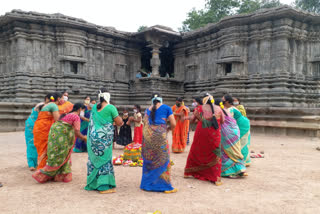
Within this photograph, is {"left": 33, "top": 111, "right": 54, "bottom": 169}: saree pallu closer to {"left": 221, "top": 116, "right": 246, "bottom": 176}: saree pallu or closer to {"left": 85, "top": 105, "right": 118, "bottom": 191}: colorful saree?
{"left": 85, "top": 105, "right": 118, "bottom": 191}: colorful saree

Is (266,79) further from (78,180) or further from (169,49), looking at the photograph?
(78,180)

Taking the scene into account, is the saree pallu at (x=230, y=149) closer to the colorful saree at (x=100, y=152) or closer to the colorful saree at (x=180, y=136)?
the colorful saree at (x=100, y=152)

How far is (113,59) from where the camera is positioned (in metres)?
15.8

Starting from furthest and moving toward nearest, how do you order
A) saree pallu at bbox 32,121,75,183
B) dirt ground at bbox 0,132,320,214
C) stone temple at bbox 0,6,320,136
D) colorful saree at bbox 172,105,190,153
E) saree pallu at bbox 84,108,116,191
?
stone temple at bbox 0,6,320,136, colorful saree at bbox 172,105,190,153, saree pallu at bbox 32,121,75,183, saree pallu at bbox 84,108,116,191, dirt ground at bbox 0,132,320,214

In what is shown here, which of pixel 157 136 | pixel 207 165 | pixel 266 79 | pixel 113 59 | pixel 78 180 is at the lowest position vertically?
pixel 78 180

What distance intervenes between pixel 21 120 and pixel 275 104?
11.4m

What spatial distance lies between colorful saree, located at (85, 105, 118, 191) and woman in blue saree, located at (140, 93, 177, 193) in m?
0.55

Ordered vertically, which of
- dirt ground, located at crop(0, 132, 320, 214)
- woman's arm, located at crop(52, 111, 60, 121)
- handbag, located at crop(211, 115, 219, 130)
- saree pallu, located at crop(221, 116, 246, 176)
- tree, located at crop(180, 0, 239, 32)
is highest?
tree, located at crop(180, 0, 239, 32)

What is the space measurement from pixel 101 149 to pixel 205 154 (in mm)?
1793

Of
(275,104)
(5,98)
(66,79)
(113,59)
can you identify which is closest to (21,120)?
(5,98)

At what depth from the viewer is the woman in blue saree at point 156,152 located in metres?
3.91

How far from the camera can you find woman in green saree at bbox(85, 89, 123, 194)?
3.82m

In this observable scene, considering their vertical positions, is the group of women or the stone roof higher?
the stone roof

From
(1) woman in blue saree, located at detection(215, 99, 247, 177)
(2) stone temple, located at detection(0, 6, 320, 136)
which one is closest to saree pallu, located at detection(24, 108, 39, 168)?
(1) woman in blue saree, located at detection(215, 99, 247, 177)
